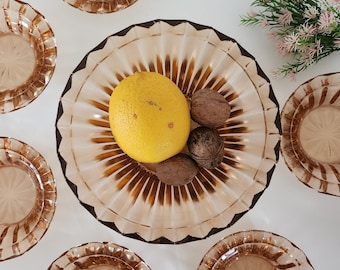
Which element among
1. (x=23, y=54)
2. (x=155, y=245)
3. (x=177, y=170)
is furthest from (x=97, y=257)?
(x=23, y=54)

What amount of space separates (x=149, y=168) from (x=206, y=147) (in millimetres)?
106

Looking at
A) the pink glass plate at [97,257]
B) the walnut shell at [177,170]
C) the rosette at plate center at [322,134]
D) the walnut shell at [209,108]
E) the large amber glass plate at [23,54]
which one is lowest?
the pink glass plate at [97,257]

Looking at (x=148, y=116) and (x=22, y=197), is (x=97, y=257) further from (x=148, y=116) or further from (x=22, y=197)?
(x=148, y=116)

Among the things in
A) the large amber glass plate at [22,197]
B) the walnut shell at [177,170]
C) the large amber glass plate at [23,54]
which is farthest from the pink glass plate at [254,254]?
the large amber glass plate at [23,54]

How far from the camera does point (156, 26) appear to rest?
0.72 m

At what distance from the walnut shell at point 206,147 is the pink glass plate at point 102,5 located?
24cm

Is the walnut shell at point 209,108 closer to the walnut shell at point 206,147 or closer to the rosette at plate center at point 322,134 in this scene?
the walnut shell at point 206,147

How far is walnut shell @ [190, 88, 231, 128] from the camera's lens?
67 centimetres

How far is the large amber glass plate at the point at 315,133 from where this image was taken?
76cm

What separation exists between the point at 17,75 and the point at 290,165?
1.49ft

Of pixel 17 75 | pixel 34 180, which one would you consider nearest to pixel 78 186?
pixel 34 180

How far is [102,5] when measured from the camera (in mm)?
782

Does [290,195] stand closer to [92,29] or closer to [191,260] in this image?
[191,260]

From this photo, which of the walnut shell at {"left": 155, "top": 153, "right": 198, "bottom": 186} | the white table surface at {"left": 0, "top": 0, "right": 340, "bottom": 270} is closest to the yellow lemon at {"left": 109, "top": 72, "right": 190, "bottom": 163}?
the walnut shell at {"left": 155, "top": 153, "right": 198, "bottom": 186}
